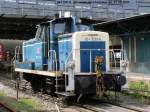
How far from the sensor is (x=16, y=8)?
33.6 meters

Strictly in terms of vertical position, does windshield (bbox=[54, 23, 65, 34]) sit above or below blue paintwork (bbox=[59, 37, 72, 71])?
above

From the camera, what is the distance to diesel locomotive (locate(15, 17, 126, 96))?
44.7ft

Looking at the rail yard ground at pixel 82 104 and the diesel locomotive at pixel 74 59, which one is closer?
the rail yard ground at pixel 82 104

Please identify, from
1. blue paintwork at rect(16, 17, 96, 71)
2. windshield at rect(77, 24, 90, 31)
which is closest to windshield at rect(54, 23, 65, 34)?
blue paintwork at rect(16, 17, 96, 71)

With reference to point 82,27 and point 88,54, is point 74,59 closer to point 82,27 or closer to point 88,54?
point 88,54

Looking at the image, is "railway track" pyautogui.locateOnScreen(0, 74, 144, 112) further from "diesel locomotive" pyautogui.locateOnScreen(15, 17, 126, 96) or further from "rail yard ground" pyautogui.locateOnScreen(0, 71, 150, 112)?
"diesel locomotive" pyautogui.locateOnScreen(15, 17, 126, 96)

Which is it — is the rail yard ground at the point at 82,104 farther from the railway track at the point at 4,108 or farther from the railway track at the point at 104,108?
the railway track at the point at 4,108

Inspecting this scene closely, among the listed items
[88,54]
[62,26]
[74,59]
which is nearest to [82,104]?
[74,59]

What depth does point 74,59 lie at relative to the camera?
14125mm

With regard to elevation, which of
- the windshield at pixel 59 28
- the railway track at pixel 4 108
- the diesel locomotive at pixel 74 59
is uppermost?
the windshield at pixel 59 28

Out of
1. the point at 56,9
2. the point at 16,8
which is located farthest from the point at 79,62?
the point at 56,9

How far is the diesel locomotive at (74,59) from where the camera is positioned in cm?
Result: 1362

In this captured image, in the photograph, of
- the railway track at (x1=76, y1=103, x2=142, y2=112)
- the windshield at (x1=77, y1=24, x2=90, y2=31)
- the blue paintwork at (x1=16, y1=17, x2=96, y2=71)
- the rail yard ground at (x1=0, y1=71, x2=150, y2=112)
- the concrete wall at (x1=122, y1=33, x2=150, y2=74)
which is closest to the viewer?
the railway track at (x1=76, y1=103, x2=142, y2=112)

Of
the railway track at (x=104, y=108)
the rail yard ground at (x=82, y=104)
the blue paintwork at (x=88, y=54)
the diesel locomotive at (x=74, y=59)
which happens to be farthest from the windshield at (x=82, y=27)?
the railway track at (x=104, y=108)
